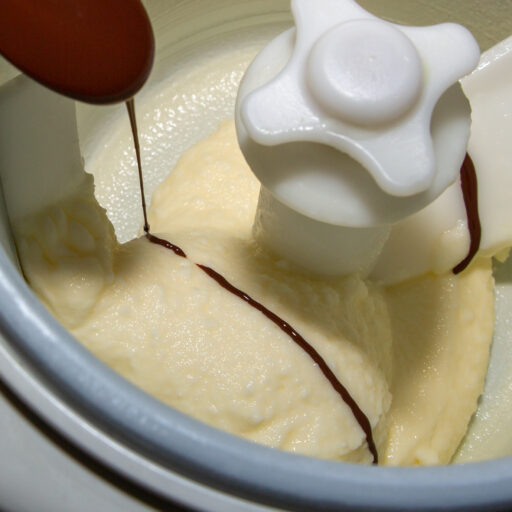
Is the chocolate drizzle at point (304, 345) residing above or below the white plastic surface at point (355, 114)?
below

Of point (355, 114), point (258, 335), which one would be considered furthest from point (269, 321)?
point (355, 114)

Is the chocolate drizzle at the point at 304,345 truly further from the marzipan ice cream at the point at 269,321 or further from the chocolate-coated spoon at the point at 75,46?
the chocolate-coated spoon at the point at 75,46

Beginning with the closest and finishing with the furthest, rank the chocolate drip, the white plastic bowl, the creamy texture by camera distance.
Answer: the white plastic bowl, the creamy texture, the chocolate drip

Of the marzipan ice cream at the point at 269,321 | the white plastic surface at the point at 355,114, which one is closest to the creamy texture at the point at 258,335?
the marzipan ice cream at the point at 269,321

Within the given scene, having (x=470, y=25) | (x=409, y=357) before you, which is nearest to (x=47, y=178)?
(x=409, y=357)

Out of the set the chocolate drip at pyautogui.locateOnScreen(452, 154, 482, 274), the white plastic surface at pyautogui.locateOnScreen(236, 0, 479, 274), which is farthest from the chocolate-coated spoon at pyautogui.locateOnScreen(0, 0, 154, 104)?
the chocolate drip at pyautogui.locateOnScreen(452, 154, 482, 274)

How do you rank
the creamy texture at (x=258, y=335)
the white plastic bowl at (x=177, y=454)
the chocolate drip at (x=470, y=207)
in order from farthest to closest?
the chocolate drip at (x=470, y=207) → the creamy texture at (x=258, y=335) → the white plastic bowl at (x=177, y=454)

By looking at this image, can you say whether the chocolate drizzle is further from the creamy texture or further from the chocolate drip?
the chocolate drip
